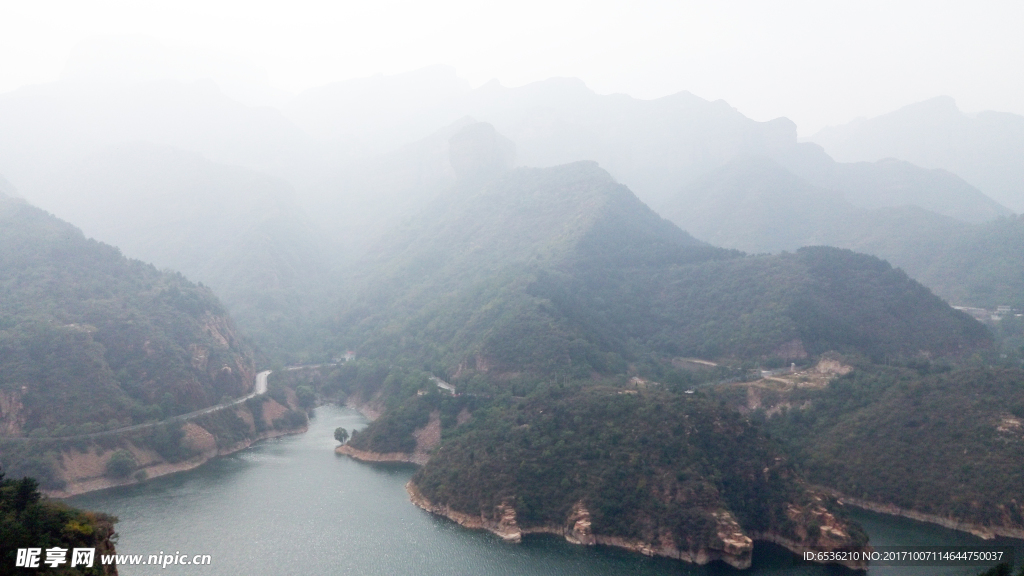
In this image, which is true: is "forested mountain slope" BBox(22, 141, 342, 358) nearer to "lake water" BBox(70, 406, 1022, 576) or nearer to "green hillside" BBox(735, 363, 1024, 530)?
"lake water" BBox(70, 406, 1022, 576)

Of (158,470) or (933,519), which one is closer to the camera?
(933,519)

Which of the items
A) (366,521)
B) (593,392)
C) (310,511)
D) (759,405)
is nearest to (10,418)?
(310,511)

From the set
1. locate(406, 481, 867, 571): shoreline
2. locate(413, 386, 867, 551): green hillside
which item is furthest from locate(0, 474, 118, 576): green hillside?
locate(413, 386, 867, 551): green hillside

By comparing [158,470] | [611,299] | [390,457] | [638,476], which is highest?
[611,299]

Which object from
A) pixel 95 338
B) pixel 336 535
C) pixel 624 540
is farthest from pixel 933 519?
pixel 95 338

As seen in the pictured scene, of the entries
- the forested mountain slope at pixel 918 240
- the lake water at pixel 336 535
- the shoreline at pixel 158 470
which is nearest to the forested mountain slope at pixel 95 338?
the shoreline at pixel 158 470

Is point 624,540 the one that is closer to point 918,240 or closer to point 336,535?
point 336,535
